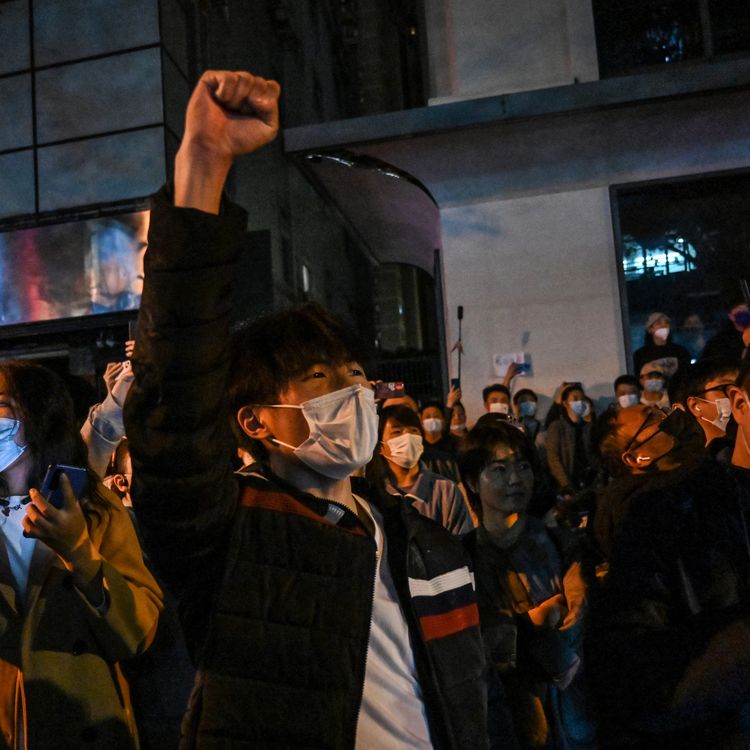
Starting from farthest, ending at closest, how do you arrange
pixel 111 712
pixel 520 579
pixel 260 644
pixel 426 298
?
pixel 426 298
pixel 520 579
pixel 111 712
pixel 260 644

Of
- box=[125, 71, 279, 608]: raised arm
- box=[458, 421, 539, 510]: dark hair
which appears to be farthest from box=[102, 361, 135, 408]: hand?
box=[458, 421, 539, 510]: dark hair

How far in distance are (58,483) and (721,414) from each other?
113 inches

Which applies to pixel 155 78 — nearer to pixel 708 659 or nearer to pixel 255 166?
pixel 255 166

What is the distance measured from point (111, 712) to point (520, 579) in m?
1.79

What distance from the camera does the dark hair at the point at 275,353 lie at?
1.96m

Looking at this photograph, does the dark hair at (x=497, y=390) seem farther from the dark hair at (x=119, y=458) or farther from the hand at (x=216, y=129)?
the hand at (x=216, y=129)

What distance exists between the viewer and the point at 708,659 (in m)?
1.89

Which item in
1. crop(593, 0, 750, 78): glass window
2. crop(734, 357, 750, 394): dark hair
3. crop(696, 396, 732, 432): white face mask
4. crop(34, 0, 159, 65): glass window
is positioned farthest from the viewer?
crop(34, 0, 159, 65): glass window

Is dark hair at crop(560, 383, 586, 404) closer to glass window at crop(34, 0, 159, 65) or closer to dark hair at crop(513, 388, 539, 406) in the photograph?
dark hair at crop(513, 388, 539, 406)

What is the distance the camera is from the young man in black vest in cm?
140

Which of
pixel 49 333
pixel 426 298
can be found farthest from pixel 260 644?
pixel 426 298

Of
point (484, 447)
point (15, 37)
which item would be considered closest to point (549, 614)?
point (484, 447)

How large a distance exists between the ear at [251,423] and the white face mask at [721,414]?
7.94 feet

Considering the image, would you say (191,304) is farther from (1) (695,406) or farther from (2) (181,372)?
(1) (695,406)
